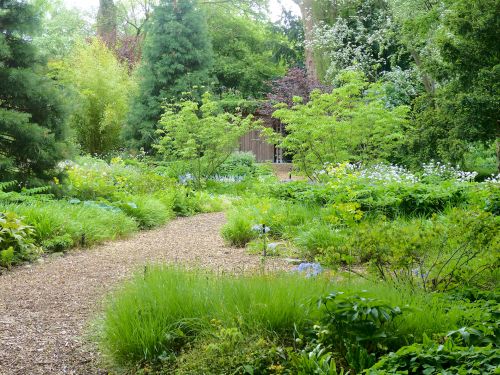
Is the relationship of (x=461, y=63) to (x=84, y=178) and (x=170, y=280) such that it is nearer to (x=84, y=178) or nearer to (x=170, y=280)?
(x=84, y=178)

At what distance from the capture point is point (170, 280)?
139 inches

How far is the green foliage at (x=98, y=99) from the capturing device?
58.5 ft

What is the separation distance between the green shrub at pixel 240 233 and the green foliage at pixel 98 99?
11744 millimetres

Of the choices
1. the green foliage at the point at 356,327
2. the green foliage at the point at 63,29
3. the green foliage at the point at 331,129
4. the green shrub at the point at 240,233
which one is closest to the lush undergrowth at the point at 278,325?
the green foliage at the point at 356,327

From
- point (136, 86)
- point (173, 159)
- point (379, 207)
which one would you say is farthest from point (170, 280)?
point (136, 86)

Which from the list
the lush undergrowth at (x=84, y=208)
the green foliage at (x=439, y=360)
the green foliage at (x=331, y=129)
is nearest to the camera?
the green foliage at (x=439, y=360)

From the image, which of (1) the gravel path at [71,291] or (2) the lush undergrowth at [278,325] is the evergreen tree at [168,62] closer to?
(1) the gravel path at [71,291]

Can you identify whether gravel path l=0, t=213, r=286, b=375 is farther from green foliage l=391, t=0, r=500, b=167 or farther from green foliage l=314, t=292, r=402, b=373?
green foliage l=391, t=0, r=500, b=167

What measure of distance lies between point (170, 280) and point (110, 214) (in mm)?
4426

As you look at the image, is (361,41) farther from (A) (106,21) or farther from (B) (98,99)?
(A) (106,21)

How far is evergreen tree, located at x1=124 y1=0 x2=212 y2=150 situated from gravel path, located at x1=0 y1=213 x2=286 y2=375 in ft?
34.8

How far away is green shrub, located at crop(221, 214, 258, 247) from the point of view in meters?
6.63

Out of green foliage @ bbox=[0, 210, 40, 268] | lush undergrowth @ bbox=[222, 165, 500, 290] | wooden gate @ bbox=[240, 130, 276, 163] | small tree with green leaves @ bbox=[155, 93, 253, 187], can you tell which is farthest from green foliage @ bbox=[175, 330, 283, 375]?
wooden gate @ bbox=[240, 130, 276, 163]

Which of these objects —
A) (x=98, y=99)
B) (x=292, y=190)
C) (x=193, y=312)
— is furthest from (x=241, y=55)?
(x=193, y=312)
